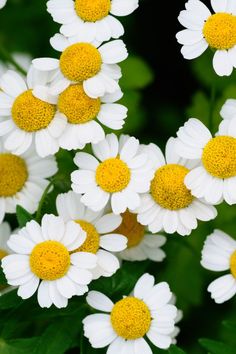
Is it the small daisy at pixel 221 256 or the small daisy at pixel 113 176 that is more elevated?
the small daisy at pixel 113 176

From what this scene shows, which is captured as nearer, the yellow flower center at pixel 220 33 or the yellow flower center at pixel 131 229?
the yellow flower center at pixel 220 33

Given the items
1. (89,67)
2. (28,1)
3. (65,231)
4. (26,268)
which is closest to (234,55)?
(89,67)

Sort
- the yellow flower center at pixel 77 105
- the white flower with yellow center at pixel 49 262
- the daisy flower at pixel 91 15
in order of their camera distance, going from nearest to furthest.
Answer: the white flower with yellow center at pixel 49 262, the yellow flower center at pixel 77 105, the daisy flower at pixel 91 15

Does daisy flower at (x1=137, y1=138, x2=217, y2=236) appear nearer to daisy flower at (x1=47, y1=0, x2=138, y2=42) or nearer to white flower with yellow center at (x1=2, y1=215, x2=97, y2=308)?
white flower with yellow center at (x1=2, y1=215, x2=97, y2=308)

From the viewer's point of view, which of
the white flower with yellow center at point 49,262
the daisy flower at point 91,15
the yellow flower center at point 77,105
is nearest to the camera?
the white flower with yellow center at point 49,262

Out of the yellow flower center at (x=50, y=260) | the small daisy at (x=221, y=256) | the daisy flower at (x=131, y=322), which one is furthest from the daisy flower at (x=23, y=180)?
the small daisy at (x=221, y=256)

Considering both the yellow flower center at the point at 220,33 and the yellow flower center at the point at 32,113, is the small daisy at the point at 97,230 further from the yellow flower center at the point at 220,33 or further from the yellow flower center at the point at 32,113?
the yellow flower center at the point at 220,33

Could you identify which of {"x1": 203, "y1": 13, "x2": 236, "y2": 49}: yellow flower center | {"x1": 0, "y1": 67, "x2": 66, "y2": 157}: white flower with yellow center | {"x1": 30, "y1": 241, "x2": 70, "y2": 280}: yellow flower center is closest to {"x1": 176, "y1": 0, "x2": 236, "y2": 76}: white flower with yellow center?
{"x1": 203, "y1": 13, "x2": 236, "y2": 49}: yellow flower center
